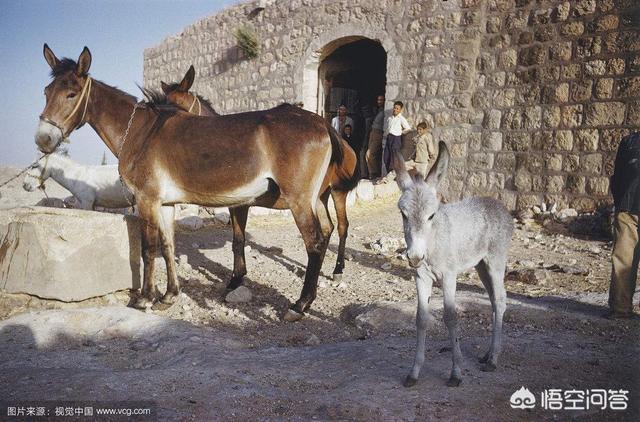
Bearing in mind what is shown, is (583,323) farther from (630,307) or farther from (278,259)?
(278,259)

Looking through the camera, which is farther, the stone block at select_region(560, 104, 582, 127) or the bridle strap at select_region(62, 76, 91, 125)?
the stone block at select_region(560, 104, 582, 127)

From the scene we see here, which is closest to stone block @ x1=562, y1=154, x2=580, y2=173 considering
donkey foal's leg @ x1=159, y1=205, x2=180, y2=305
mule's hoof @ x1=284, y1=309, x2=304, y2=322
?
mule's hoof @ x1=284, y1=309, x2=304, y2=322

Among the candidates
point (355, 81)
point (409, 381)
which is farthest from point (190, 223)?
point (355, 81)

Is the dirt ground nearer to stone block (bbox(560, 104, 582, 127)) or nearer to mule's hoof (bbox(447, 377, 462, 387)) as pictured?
mule's hoof (bbox(447, 377, 462, 387))

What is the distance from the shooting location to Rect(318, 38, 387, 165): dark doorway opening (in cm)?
1221

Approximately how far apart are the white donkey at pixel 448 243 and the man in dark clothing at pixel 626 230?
168cm

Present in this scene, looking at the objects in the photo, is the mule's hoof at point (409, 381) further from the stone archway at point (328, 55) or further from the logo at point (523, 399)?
the stone archway at point (328, 55)

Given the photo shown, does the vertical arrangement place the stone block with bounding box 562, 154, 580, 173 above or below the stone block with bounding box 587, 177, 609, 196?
above

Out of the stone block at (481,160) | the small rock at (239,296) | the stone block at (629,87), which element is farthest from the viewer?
the stone block at (481,160)

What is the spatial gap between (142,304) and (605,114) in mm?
6971

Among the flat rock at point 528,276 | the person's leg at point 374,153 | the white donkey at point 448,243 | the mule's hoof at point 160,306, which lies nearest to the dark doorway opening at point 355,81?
the person's leg at point 374,153

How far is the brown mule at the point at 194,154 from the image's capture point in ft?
14.7

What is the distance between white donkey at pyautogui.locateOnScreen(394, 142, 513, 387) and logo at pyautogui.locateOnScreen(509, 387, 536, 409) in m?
0.31

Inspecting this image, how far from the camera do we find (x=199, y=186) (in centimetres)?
459
